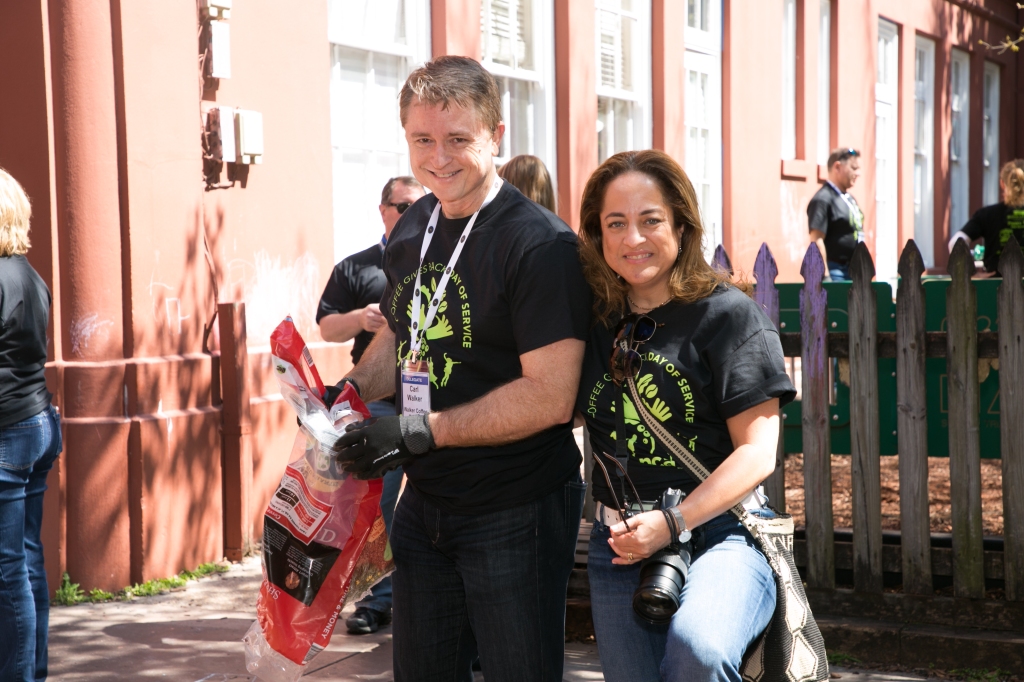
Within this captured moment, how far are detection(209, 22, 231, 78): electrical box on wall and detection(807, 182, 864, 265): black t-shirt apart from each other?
6123 mm

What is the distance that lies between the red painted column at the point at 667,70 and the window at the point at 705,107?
1.79ft

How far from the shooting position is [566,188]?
9.40 metres

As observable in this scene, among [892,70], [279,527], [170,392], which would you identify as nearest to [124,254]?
[170,392]

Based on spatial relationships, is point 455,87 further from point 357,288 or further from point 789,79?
point 789,79

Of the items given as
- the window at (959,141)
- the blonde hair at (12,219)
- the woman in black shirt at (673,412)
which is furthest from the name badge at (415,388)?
the window at (959,141)

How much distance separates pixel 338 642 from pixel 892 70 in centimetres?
1374

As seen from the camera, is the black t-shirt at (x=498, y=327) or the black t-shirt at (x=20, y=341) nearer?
the black t-shirt at (x=498, y=327)

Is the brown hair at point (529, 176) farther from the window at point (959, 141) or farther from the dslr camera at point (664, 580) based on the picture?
the window at point (959, 141)

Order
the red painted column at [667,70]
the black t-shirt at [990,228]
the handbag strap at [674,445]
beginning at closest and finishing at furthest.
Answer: the handbag strap at [674,445] < the black t-shirt at [990,228] < the red painted column at [667,70]

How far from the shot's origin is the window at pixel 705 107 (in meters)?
11.6

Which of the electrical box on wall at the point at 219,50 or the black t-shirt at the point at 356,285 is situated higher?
the electrical box on wall at the point at 219,50

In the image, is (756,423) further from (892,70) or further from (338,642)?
(892,70)

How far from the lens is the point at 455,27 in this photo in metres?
8.08

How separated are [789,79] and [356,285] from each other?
9632 millimetres
